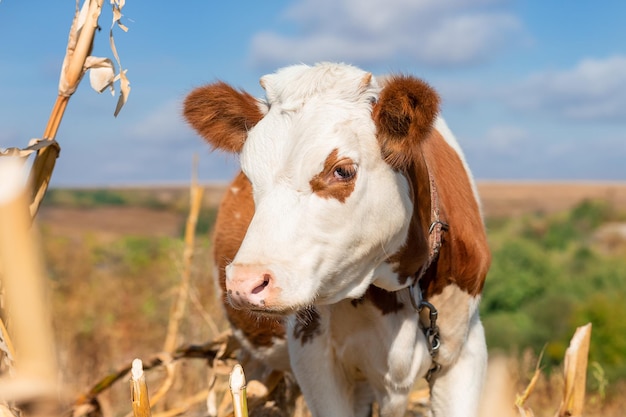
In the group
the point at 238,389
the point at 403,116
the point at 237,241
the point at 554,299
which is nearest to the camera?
the point at 238,389

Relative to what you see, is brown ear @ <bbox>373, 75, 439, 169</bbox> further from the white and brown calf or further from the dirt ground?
the dirt ground

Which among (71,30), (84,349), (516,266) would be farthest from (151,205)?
(71,30)

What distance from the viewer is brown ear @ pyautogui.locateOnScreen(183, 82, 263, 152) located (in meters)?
3.15

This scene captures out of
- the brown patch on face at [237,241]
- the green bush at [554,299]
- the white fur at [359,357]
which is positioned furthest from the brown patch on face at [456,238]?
the green bush at [554,299]

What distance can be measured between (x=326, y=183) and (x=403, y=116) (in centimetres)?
37

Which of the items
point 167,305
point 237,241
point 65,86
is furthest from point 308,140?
point 167,305

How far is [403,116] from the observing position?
274 cm

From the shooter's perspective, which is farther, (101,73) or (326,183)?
(326,183)

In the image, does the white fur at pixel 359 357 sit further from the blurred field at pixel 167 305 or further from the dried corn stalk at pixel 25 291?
the dried corn stalk at pixel 25 291

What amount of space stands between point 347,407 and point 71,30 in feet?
7.00

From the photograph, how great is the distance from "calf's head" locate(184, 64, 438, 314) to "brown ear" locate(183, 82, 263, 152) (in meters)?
0.19

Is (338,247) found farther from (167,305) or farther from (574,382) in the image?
(167,305)

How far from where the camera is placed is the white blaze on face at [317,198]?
246cm

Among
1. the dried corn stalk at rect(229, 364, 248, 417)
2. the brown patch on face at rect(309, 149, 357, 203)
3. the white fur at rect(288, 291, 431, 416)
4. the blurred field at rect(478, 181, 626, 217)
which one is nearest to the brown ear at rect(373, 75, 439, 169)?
the brown patch on face at rect(309, 149, 357, 203)
